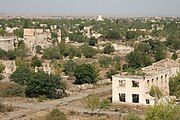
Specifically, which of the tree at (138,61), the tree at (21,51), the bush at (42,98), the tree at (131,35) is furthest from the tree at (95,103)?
the tree at (131,35)

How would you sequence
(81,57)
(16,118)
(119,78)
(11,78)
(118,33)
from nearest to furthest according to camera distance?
(16,118) < (119,78) < (11,78) < (81,57) < (118,33)

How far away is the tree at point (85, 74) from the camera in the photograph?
143 feet

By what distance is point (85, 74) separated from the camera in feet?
145

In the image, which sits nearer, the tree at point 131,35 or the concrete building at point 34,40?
the concrete building at point 34,40

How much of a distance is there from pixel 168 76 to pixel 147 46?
94.8ft

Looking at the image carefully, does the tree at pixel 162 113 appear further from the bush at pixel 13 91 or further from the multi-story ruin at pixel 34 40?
the multi-story ruin at pixel 34 40

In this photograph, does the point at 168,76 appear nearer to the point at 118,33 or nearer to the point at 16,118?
the point at 16,118

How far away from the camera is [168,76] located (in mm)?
40000

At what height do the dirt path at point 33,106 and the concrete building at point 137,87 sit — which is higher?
the concrete building at point 137,87

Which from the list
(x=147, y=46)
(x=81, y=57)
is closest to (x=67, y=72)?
(x=81, y=57)

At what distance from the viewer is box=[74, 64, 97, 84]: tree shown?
4361cm

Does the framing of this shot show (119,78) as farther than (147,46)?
No

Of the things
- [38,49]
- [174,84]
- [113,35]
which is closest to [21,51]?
[38,49]

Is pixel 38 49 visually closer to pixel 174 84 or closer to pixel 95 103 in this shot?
pixel 174 84
